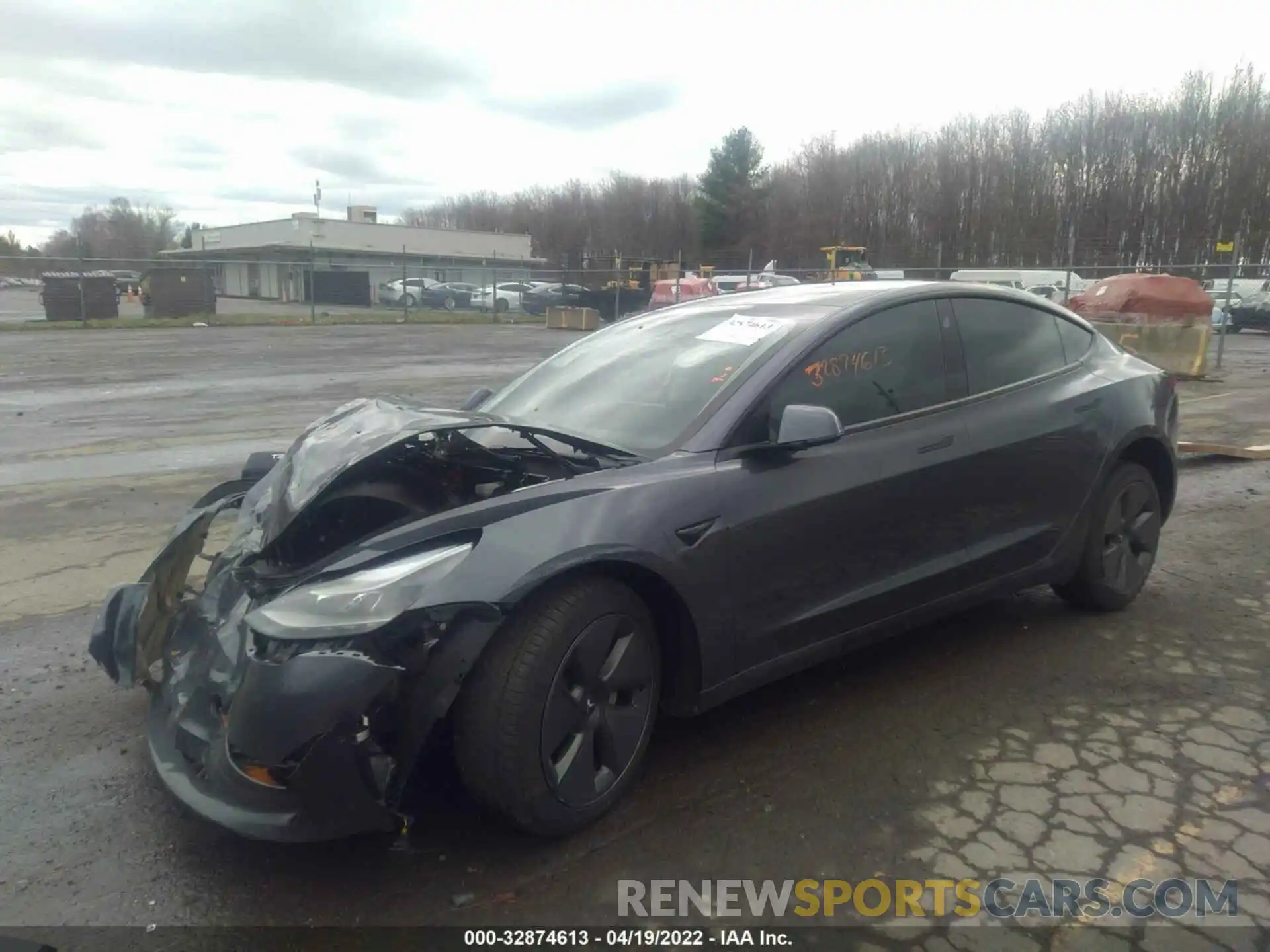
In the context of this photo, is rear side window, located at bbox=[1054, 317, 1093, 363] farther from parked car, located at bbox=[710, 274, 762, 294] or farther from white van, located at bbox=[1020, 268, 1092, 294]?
white van, located at bbox=[1020, 268, 1092, 294]

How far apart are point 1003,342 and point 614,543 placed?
2343 millimetres

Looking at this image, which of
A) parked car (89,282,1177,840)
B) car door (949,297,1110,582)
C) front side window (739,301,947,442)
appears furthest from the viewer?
car door (949,297,1110,582)

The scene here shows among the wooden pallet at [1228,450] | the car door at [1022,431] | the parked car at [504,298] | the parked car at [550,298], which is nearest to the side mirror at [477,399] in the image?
the car door at [1022,431]

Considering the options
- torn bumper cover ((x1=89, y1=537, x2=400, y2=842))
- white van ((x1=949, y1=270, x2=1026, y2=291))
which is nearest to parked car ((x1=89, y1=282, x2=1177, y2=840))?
torn bumper cover ((x1=89, y1=537, x2=400, y2=842))

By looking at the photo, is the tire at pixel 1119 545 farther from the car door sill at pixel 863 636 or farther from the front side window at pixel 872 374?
the front side window at pixel 872 374

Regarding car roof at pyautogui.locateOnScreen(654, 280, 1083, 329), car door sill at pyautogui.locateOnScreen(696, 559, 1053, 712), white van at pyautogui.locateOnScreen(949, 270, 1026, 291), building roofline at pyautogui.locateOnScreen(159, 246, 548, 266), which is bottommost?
car door sill at pyautogui.locateOnScreen(696, 559, 1053, 712)

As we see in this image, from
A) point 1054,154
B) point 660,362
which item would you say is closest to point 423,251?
point 1054,154

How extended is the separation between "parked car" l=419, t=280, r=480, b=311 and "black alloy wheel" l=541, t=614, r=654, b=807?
4084cm

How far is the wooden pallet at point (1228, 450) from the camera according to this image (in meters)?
8.34

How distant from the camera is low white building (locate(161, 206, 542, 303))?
50.7 metres

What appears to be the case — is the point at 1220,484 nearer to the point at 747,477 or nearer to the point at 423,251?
the point at 747,477

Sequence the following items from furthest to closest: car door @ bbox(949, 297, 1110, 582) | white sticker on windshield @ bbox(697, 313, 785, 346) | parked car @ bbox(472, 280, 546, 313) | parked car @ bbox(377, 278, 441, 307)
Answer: parked car @ bbox(377, 278, 441, 307) < parked car @ bbox(472, 280, 546, 313) < car door @ bbox(949, 297, 1110, 582) < white sticker on windshield @ bbox(697, 313, 785, 346)

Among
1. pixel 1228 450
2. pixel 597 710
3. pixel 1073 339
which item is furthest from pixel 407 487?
pixel 1228 450

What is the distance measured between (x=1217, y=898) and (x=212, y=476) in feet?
23.5
